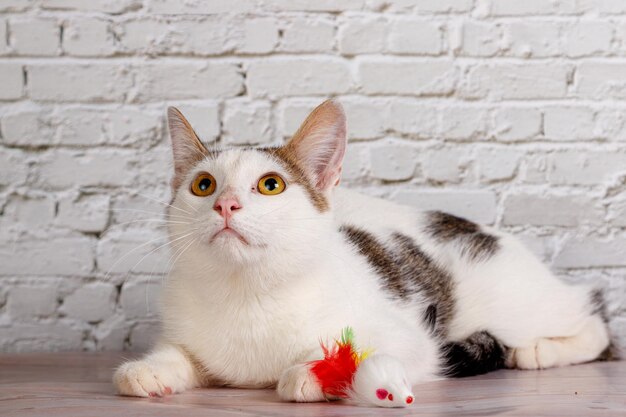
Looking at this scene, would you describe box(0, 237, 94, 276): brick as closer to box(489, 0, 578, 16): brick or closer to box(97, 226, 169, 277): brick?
box(97, 226, 169, 277): brick

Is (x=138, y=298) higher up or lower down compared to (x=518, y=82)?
lower down

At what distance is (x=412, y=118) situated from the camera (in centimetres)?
237

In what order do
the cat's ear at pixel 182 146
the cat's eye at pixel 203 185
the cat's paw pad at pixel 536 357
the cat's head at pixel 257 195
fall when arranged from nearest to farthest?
the cat's head at pixel 257 195, the cat's eye at pixel 203 185, the cat's ear at pixel 182 146, the cat's paw pad at pixel 536 357

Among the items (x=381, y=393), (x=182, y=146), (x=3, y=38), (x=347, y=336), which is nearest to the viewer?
(x=381, y=393)

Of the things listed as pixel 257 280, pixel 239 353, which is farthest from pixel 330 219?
pixel 239 353

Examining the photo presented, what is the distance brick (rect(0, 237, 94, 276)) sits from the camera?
235cm

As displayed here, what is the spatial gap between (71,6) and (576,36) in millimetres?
1517

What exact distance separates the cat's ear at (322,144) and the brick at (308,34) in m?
0.74

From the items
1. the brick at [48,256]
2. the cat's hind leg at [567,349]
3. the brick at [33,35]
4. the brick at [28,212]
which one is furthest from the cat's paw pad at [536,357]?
the brick at [33,35]

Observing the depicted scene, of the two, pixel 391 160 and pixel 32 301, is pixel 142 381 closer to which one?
pixel 32 301

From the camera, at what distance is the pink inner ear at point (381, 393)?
4.53 ft

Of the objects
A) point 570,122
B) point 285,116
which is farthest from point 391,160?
point 570,122

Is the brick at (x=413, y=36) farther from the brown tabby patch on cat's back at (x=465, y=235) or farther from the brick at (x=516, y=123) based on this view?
the brown tabby patch on cat's back at (x=465, y=235)

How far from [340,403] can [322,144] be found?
0.55 m
